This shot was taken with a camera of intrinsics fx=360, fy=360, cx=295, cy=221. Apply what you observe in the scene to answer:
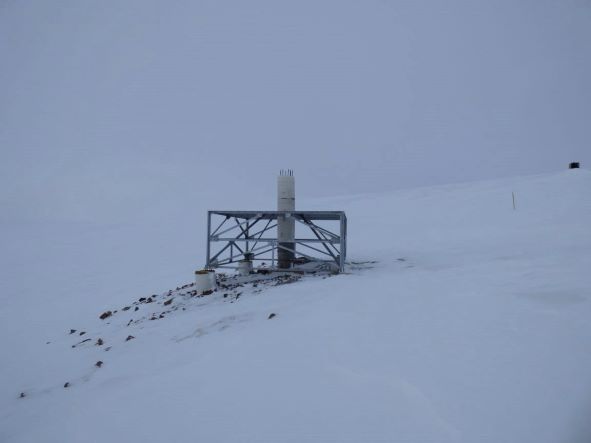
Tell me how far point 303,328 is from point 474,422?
384 centimetres

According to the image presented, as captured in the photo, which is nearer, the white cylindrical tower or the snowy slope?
the snowy slope

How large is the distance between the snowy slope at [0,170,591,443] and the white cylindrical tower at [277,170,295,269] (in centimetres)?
330

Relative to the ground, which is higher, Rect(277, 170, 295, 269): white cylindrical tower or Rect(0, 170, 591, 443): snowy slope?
Rect(277, 170, 295, 269): white cylindrical tower

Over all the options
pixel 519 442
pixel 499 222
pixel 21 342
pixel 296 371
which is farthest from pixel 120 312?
pixel 499 222

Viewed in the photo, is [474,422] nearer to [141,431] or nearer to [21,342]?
[141,431]

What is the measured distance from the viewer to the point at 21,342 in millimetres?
12531

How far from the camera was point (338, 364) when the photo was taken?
238 inches

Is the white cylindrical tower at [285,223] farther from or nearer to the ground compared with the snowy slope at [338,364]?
farther from the ground

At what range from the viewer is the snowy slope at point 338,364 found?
4.71 meters

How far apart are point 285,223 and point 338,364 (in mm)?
10612

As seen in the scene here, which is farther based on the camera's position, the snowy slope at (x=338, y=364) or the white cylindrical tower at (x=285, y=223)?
the white cylindrical tower at (x=285, y=223)

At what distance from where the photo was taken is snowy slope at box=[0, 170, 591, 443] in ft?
15.5

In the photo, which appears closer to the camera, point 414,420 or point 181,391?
point 414,420

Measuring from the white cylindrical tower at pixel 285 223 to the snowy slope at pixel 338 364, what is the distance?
10.8ft
